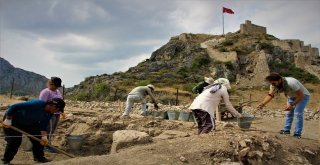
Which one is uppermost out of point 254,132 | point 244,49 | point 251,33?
point 251,33

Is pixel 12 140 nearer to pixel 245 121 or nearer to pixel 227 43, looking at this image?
pixel 245 121

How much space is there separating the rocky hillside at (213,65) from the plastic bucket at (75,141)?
22886mm

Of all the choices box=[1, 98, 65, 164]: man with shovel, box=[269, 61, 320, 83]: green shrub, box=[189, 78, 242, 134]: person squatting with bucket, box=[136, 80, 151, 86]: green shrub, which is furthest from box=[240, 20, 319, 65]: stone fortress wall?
box=[1, 98, 65, 164]: man with shovel

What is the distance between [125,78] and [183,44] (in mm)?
11969

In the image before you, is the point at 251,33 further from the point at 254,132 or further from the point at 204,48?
the point at 254,132

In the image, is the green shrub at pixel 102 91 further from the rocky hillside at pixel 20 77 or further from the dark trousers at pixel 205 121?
the dark trousers at pixel 205 121

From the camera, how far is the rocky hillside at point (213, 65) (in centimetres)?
3547

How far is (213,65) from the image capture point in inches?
1609

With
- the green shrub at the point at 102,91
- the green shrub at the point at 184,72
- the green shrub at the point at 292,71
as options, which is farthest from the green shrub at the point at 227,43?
the green shrub at the point at 102,91

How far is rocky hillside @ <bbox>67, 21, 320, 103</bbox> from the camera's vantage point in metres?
35.5

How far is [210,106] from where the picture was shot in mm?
6324

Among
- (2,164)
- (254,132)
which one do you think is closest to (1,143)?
(2,164)

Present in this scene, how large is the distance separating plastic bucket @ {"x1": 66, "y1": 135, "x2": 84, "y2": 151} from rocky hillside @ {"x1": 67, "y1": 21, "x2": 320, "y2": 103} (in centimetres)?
2289

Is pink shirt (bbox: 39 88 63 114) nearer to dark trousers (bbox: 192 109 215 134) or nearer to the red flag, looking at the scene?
dark trousers (bbox: 192 109 215 134)
